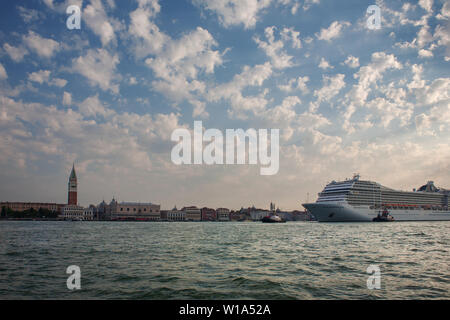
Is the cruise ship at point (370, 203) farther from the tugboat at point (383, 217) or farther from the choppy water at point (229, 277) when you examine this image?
the choppy water at point (229, 277)

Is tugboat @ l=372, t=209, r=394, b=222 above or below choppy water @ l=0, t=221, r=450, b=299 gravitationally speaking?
below

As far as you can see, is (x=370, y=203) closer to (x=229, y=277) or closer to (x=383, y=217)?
(x=383, y=217)

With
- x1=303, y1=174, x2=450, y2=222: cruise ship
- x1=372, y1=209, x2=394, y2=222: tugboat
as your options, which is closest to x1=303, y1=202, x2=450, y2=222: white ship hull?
x1=303, y1=174, x2=450, y2=222: cruise ship

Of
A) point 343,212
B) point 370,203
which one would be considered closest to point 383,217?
point 370,203

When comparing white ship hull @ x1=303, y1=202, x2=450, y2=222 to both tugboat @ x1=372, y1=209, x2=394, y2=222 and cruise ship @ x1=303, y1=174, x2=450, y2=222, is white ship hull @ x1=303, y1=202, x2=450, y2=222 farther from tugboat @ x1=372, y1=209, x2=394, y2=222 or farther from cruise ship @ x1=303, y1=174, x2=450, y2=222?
tugboat @ x1=372, y1=209, x2=394, y2=222

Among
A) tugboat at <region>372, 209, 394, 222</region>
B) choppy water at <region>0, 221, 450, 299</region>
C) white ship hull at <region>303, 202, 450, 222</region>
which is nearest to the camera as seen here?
choppy water at <region>0, 221, 450, 299</region>

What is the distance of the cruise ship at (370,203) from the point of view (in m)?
89.9

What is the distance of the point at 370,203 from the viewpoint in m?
95.4

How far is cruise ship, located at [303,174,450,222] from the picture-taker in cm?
8988

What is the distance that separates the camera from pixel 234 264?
58.1 feet
